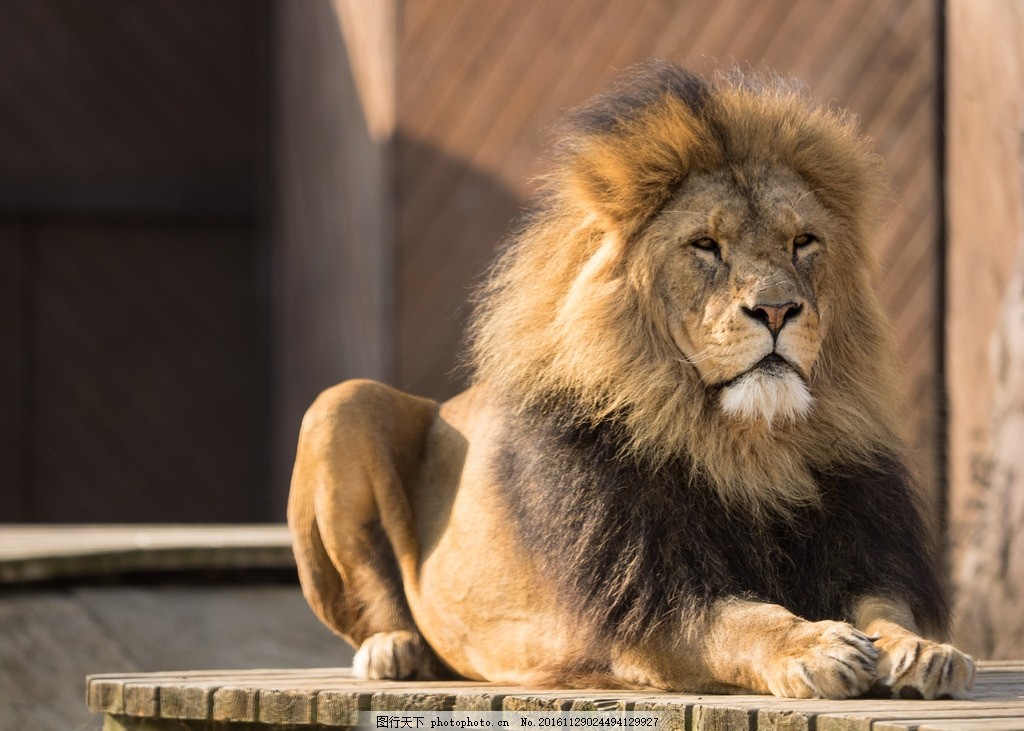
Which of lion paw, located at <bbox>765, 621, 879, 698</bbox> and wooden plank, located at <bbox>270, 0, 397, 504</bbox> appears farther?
wooden plank, located at <bbox>270, 0, 397, 504</bbox>

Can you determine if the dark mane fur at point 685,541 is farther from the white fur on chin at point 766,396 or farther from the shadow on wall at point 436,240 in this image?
the shadow on wall at point 436,240

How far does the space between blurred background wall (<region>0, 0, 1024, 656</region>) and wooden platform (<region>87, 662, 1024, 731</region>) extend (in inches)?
58.3

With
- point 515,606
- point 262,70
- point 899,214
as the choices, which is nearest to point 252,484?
point 262,70

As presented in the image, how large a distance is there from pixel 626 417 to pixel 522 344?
33 centimetres

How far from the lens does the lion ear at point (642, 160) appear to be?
3402 mm

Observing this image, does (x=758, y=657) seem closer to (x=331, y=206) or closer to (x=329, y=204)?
(x=331, y=206)

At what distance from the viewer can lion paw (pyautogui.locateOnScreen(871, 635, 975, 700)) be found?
9.59ft

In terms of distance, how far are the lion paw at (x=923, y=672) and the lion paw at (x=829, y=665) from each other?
0.03 meters

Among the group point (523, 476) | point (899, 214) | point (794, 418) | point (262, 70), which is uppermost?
point (262, 70)

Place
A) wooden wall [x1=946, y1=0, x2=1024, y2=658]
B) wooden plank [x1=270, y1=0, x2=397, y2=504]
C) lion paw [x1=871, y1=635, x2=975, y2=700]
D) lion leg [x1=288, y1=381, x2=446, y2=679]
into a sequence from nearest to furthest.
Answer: lion paw [x1=871, y1=635, x2=975, y2=700] < lion leg [x1=288, y1=381, x2=446, y2=679] < wooden wall [x1=946, y1=0, x2=1024, y2=658] < wooden plank [x1=270, y1=0, x2=397, y2=504]

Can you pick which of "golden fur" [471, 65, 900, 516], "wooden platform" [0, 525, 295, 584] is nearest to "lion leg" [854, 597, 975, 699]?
"golden fur" [471, 65, 900, 516]

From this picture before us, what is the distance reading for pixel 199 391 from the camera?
13.7 meters

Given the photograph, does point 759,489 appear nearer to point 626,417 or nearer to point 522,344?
point 626,417

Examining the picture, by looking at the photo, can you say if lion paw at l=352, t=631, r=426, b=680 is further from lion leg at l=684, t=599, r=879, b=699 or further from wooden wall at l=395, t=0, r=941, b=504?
wooden wall at l=395, t=0, r=941, b=504
